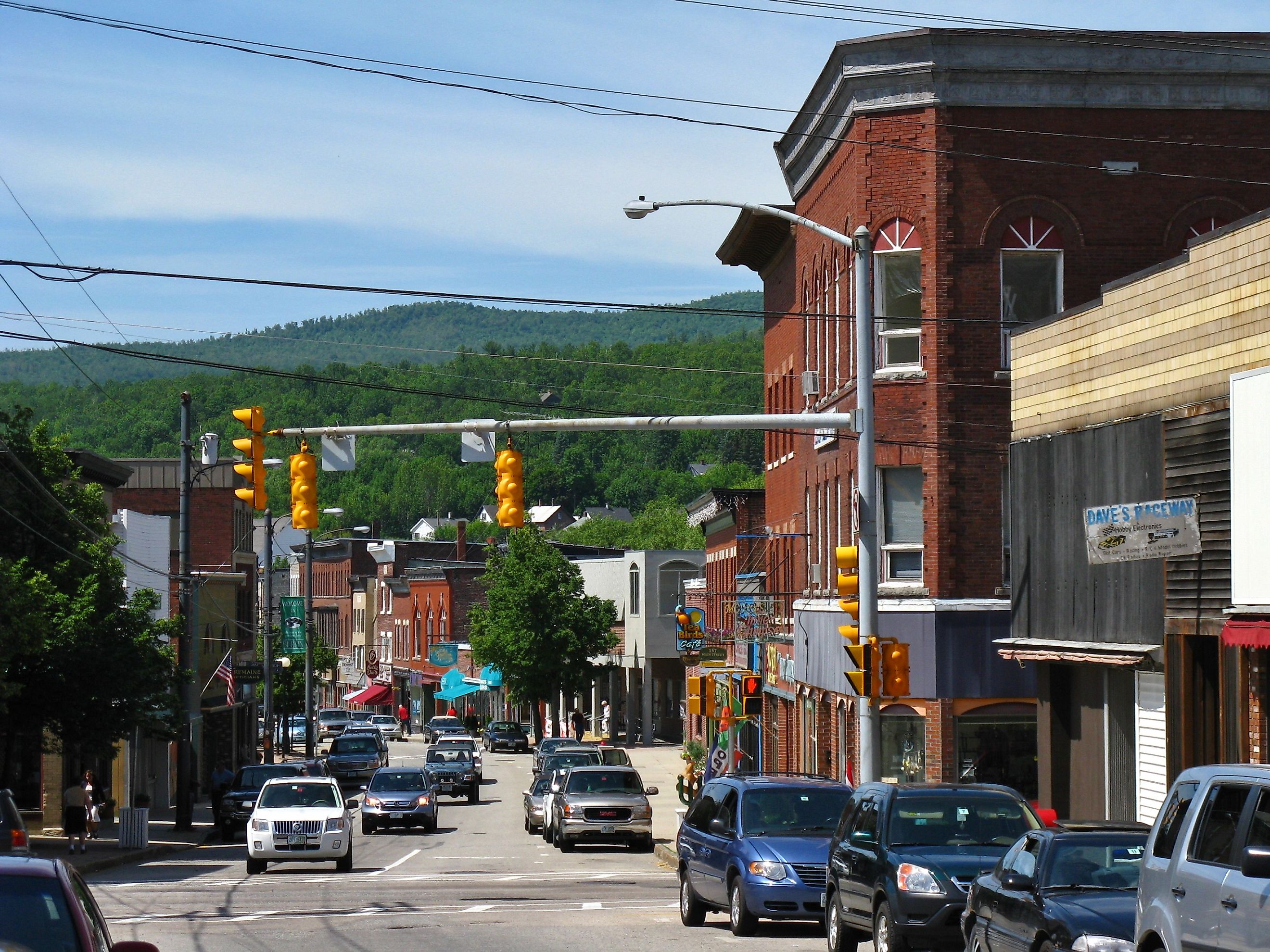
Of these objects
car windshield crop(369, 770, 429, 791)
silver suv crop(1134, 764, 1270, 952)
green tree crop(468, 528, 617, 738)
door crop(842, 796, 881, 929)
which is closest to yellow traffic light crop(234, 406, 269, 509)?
door crop(842, 796, 881, 929)

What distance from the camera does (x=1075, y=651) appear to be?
2295 centimetres

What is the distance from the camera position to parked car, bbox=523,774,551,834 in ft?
128

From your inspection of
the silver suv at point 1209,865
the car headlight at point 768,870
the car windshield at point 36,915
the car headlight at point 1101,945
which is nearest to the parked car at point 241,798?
the car headlight at point 768,870

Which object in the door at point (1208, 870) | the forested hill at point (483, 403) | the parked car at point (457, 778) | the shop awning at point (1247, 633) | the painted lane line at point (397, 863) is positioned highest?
the forested hill at point (483, 403)

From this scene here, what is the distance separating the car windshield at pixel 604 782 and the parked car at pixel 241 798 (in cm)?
748

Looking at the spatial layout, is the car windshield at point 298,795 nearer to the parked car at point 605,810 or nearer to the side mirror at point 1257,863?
the parked car at point 605,810

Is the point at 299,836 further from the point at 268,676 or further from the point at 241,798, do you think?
the point at 268,676

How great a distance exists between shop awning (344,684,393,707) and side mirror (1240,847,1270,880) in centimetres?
10979

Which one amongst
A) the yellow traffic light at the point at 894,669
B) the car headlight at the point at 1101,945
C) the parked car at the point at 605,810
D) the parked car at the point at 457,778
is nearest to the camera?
the car headlight at the point at 1101,945

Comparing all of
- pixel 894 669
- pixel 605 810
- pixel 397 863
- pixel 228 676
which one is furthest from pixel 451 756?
pixel 894 669

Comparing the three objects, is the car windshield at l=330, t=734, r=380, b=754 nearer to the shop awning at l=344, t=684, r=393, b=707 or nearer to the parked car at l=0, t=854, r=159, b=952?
the parked car at l=0, t=854, r=159, b=952

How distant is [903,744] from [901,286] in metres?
8.19

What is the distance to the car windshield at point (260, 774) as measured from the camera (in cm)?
4097

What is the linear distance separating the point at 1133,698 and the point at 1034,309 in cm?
933
